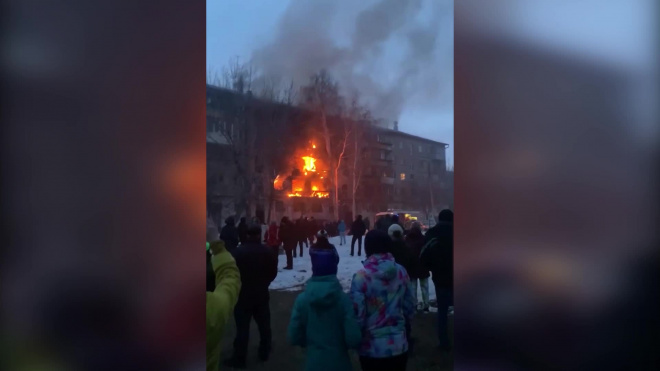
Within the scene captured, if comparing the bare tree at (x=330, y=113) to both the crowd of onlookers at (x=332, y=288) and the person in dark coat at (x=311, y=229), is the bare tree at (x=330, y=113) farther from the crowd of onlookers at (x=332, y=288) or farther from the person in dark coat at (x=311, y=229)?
the crowd of onlookers at (x=332, y=288)

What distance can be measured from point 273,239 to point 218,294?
0.29 meters

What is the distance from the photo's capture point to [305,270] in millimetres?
1843

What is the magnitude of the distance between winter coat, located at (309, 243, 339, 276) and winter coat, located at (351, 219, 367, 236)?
11 centimetres

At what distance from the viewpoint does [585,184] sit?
5.36 ft

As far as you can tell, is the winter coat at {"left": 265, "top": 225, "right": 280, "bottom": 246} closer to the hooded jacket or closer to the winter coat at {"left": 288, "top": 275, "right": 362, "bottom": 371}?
the hooded jacket

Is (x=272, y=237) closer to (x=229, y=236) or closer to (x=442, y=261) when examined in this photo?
(x=229, y=236)

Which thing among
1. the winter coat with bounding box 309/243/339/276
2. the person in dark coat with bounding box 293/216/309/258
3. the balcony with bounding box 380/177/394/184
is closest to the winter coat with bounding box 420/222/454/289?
the balcony with bounding box 380/177/394/184

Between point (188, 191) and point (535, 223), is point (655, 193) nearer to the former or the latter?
point (535, 223)

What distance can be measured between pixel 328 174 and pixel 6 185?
1103 mm

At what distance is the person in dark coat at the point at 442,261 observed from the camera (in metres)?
1.74

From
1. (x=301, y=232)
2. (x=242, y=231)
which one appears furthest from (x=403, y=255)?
(x=242, y=231)

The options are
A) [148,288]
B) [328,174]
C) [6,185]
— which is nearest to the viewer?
[6,185]

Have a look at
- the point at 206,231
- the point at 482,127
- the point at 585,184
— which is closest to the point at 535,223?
the point at 585,184

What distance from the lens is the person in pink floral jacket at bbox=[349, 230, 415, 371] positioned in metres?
Result: 1.86
